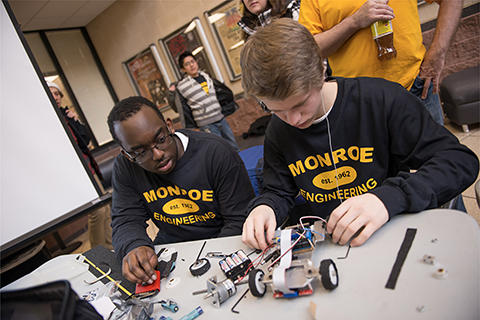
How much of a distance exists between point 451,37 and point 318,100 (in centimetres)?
81

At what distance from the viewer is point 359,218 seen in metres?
0.75

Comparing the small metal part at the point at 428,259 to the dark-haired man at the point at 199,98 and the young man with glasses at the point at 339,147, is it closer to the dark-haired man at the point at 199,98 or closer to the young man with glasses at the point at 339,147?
the young man with glasses at the point at 339,147

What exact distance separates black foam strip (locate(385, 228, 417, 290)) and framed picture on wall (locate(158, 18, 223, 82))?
4.37 metres

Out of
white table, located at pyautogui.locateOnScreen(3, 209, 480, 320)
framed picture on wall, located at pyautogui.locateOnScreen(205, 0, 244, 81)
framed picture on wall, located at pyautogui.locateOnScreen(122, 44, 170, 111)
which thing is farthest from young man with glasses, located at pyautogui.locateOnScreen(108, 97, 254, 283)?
framed picture on wall, located at pyautogui.locateOnScreen(122, 44, 170, 111)

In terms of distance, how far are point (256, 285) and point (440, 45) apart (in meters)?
1.24

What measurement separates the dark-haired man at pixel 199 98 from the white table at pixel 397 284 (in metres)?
2.95

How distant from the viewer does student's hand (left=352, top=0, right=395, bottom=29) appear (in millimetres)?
1167

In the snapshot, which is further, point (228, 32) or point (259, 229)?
point (228, 32)

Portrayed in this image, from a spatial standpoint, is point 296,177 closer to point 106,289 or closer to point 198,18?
point 106,289

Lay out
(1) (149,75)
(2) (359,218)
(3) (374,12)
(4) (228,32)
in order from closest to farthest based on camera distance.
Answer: (2) (359,218) → (3) (374,12) → (4) (228,32) → (1) (149,75)

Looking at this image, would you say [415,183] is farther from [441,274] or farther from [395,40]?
[395,40]

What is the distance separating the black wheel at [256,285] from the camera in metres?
0.71

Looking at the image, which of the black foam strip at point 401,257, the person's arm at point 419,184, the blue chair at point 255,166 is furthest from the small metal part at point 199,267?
the blue chair at point 255,166

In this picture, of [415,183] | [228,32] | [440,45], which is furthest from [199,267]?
[228,32]
